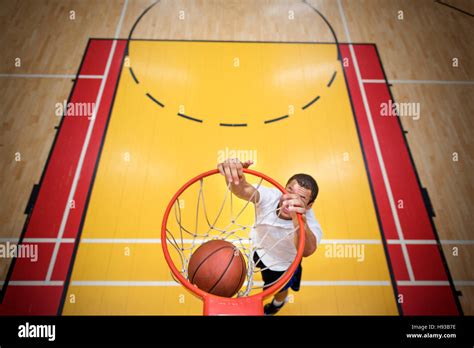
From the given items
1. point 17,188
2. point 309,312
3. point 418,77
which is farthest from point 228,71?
point 309,312

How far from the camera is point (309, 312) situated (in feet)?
13.3

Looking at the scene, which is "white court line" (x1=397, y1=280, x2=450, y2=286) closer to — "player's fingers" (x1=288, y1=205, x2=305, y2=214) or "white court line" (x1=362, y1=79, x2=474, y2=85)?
"player's fingers" (x1=288, y1=205, x2=305, y2=214)

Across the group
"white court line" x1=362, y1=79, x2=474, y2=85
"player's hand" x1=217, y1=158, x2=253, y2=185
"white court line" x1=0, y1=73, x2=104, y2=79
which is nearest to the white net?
"player's hand" x1=217, y1=158, x2=253, y2=185

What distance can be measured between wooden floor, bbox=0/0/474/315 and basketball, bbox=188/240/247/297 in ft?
8.93

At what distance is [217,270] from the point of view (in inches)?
108

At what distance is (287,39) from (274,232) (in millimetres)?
4677

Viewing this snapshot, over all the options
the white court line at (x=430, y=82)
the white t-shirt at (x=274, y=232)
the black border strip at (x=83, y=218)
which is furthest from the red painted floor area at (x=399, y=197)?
the black border strip at (x=83, y=218)

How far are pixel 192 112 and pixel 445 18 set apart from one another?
17.7ft

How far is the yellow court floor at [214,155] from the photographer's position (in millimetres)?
4168

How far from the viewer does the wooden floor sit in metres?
4.91

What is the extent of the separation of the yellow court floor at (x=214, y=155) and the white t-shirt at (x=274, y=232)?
103cm

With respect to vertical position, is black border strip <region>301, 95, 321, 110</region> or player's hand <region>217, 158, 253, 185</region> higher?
black border strip <region>301, 95, 321, 110</region>

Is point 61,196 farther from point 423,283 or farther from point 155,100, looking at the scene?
point 423,283

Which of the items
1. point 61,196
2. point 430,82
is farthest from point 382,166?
point 61,196
